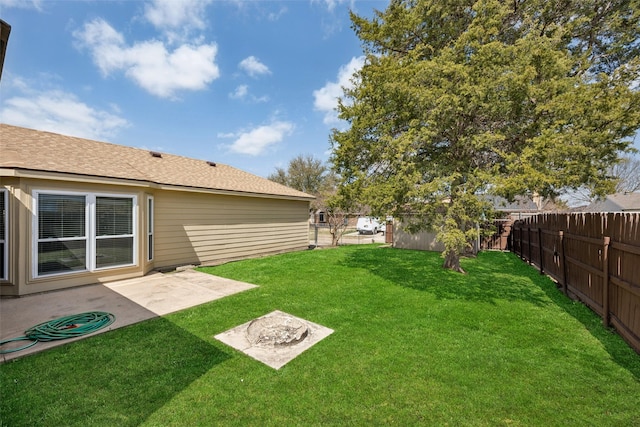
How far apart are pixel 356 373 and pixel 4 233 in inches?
273

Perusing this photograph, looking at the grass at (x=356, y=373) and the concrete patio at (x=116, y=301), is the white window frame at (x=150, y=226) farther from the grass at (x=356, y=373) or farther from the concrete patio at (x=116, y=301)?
the grass at (x=356, y=373)

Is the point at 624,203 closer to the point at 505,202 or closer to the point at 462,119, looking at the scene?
the point at 505,202

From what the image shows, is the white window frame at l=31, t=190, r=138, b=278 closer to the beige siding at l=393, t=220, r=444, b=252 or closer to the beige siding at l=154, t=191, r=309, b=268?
the beige siding at l=154, t=191, r=309, b=268

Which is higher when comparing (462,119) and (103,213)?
(462,119)

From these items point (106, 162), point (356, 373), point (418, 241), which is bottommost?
point (356, 373)

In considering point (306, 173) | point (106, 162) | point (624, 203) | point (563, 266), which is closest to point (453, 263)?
point (563, 266)

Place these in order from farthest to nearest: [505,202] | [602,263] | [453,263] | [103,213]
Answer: [453,263] → [505,202] → [103,213] → [602,263]

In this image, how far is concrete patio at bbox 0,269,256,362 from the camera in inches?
152

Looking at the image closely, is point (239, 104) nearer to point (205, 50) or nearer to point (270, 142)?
point (205, 50)

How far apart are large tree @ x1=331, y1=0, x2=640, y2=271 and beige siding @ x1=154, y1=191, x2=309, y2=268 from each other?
449 cm

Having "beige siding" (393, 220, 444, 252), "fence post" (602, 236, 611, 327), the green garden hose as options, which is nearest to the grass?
"fence post" (602, 236, 611, 327)

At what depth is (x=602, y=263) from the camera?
4.14 m

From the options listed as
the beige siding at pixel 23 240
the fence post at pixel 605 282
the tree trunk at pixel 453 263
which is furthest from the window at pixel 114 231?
the fence post at pixel 605 282

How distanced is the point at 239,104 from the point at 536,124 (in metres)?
14.6
